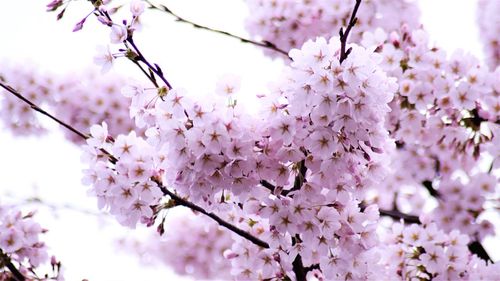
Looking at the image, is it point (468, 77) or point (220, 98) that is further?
point (468, 77)

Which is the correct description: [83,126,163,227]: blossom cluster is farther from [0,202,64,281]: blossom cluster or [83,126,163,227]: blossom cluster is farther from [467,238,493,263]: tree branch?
[467,238,493,263]: tree branch

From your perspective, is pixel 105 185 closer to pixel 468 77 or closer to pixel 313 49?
pixel 313 49

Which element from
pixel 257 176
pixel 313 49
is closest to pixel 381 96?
pixel 313 49

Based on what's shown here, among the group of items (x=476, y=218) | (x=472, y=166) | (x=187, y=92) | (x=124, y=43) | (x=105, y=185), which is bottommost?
(x=105, y=185)

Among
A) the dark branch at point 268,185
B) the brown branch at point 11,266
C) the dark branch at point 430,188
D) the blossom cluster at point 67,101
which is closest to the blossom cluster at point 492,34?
the dark branch at point 430,188

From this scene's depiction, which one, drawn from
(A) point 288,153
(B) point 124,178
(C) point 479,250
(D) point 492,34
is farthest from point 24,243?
(D) point 492,34

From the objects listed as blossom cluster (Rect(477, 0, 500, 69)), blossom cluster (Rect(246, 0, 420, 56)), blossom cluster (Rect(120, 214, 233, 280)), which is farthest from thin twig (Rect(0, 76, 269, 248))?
blossom cluster (Rect(477, 0, 500, 69))

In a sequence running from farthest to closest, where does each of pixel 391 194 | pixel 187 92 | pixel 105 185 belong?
pixel 391 194, pixel 105 185, pixel 187 92
